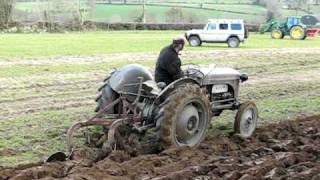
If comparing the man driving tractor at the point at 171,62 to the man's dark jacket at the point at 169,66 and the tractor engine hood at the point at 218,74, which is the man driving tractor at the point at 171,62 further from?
the tractor engine hood at the point at 218,74

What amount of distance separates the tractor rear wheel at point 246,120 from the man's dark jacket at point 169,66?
1.34m

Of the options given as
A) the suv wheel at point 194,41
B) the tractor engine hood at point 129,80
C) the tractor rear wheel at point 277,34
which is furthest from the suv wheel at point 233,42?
the tractor engine hood at point 129,80

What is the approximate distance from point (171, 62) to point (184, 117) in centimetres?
82

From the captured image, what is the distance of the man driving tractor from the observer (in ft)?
26.7

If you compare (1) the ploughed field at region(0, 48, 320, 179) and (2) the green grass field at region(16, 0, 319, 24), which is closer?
(1) the ploughed field at region(0, 48, 320, 179)

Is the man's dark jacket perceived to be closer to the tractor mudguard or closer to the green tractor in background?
the tractor mudguard

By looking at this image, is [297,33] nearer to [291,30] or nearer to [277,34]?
[291,30]

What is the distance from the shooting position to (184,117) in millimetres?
7836

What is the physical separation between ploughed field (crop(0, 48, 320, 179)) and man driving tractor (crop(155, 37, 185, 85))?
3.48 ft

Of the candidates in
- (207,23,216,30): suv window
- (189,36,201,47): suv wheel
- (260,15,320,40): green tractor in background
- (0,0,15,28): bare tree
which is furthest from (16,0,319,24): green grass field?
(189,36,201,47): suv wheel

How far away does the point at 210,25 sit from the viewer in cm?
3500

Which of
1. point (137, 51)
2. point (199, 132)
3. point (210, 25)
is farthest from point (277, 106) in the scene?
point (210, 25)

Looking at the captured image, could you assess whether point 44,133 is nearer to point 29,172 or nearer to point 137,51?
point 29,172

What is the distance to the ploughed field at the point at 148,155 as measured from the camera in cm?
646
